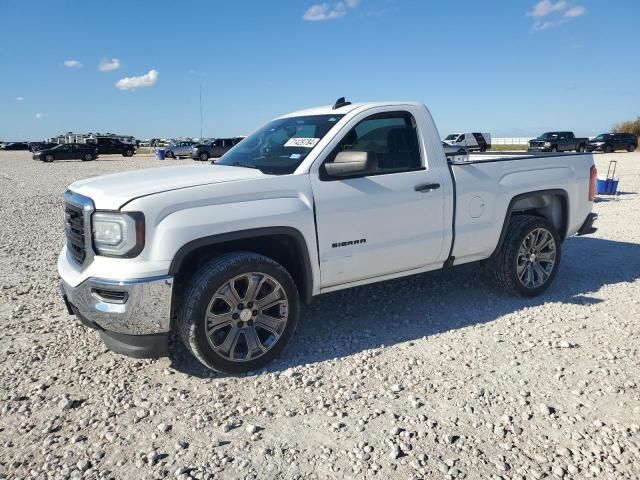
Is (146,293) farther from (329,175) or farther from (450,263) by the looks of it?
(450,263)

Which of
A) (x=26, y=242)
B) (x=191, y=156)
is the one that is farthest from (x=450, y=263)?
(x=191, y=156)

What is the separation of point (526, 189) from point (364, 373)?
8.70ft

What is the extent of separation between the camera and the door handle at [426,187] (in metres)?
4.28

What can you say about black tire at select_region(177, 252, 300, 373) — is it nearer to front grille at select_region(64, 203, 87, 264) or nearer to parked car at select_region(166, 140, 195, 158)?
front grille at select_region(64, 203, 87, 264)

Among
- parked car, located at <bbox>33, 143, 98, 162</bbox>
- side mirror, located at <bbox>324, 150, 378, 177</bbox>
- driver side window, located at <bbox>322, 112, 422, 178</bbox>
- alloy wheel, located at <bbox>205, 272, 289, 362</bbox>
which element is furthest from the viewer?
parked car, located at <bbox>33, 143, 98, 162</bbox>

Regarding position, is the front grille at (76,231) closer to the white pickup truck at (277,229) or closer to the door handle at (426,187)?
the white pickup truck at (277,229)

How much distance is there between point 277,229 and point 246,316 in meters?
0.66

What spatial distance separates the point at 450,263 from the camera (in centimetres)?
472

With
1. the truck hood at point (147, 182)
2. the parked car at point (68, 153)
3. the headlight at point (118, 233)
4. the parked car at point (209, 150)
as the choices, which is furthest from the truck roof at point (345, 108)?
the parked car at point (68, 153)

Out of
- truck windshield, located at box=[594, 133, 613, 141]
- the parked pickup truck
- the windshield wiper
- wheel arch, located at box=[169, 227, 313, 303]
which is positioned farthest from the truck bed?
truck windshield, located at box=[594, 133, 613, 141]

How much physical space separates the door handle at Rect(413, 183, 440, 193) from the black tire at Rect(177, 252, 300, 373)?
137 cm

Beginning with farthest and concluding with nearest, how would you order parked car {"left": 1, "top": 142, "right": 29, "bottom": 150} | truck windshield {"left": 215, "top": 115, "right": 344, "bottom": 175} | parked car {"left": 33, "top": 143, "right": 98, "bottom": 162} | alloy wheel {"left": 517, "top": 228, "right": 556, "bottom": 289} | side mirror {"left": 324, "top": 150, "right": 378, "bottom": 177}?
1. parked car {"left": 1, "top": 142, "right": 29, "bottom": 150}
2. parked car {"left": 33, "top": 143, "right": 98, "bottom": 162}
3. alloy wheel {"left": 517, "top": 228, "right": 556, "bottom": 289}
4. truck windshield {"left": 215, "top": 115, "right": 344, "bottom": 175}
5. side mirror {"left": 324, "top": 150, "right": 378, "bottom": 177}

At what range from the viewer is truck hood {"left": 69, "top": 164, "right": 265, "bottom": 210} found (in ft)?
11.0

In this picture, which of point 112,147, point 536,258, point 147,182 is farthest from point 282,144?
point 112,147
